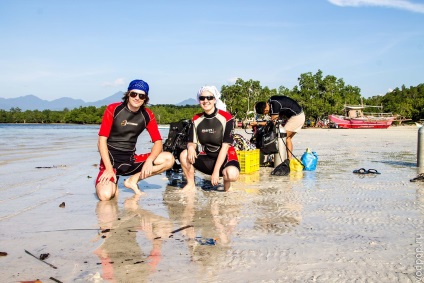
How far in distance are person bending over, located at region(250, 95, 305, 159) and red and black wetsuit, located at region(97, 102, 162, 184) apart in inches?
122

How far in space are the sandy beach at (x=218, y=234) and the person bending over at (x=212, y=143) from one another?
0.33 meters

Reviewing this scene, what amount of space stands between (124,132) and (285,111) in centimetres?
417

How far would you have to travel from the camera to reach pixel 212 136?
6004mm

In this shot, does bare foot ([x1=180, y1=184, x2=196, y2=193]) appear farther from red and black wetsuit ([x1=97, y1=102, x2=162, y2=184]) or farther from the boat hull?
the boat hull

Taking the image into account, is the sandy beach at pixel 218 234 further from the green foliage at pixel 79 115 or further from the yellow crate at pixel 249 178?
the green foliage at pixel 79 115

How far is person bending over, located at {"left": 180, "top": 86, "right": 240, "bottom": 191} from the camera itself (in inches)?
231

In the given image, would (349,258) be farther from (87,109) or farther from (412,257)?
(87,109)

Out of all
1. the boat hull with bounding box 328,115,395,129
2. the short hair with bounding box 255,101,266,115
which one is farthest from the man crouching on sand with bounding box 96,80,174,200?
the boat hull with bounding box 328,115,395,129

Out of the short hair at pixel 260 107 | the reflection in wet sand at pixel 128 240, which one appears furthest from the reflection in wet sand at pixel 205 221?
the short hair at pixel 260 107

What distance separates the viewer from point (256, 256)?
3086 millimetres

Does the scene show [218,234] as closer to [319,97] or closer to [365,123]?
[365,123]

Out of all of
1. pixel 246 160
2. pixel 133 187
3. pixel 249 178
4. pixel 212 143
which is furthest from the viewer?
pixel 246 160

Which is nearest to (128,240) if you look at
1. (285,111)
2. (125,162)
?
(125,162)

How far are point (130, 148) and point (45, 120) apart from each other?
14304 cm
